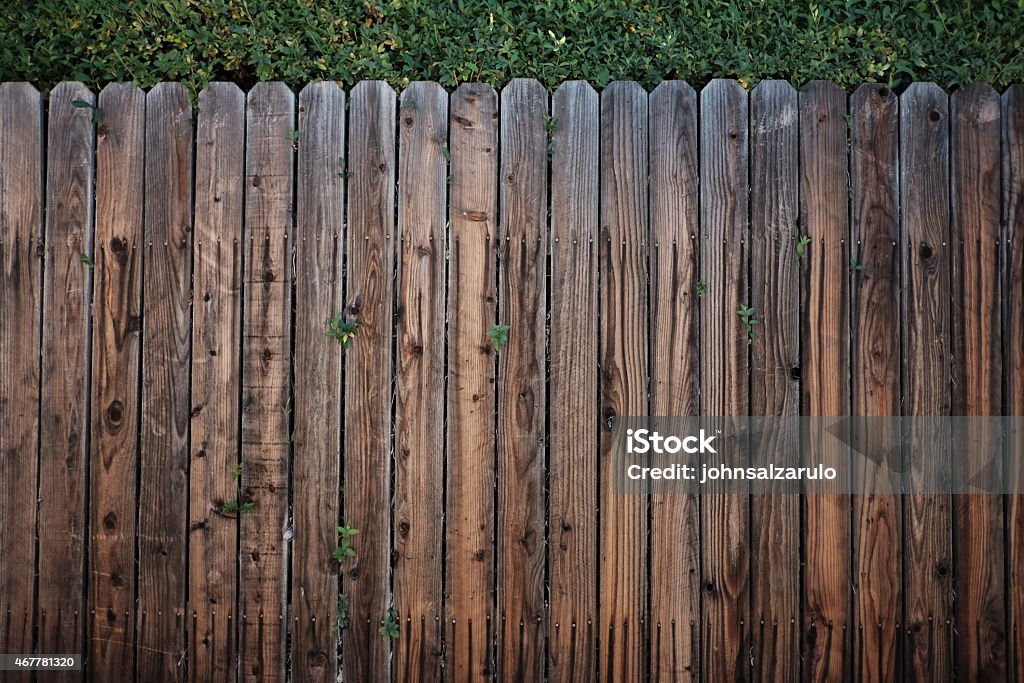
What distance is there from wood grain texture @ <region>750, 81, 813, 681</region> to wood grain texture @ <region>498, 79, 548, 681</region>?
2.32 ft

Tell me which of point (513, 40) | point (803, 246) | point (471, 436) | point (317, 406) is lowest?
point (471, 436)

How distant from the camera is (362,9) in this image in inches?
93.7

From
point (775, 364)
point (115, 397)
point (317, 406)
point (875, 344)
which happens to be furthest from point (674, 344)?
point (115, 397)

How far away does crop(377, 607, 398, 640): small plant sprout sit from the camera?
224cm

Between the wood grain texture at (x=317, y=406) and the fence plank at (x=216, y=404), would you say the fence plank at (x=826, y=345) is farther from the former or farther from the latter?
the fence plank at (x=216, y=404)

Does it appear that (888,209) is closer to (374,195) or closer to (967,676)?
(967,676)

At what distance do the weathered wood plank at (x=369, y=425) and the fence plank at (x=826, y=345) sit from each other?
1394 mm

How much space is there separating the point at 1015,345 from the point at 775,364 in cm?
79

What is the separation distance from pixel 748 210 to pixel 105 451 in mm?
2322

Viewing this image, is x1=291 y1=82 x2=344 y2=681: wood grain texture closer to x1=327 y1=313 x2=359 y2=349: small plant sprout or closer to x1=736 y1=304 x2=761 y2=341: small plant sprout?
x1=327 y1=313 x2=359 y2=349: small plant sprout

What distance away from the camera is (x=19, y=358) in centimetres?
232

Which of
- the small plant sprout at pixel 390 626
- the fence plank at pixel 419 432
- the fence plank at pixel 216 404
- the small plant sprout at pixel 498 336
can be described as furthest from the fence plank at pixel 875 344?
the fence plank at pixel 216 404

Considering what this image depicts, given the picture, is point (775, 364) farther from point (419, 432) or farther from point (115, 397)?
point (115, 397)

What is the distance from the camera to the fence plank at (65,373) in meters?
2.29
